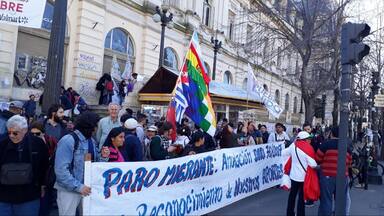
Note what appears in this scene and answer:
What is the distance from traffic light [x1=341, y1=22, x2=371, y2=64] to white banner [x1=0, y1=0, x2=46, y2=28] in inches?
186

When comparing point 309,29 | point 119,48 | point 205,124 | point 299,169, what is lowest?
point 299,169

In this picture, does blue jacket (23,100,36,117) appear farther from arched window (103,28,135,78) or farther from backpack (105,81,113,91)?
arched window (103,28,135,78)

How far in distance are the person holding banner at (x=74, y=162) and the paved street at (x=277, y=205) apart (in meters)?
3.95

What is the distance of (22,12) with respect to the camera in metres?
6.81

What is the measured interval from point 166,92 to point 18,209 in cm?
1358

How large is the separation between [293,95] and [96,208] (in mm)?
47938

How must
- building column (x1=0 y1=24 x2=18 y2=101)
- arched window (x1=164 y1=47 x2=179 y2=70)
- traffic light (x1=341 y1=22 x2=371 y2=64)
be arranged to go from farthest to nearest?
arched window (x1=164 y1=47 x2=179 y2=70) → building column (x1=0 y1=24 x2=18 y2=101) → traffic light (x1=341 y1=22 x2=371 y2=64)

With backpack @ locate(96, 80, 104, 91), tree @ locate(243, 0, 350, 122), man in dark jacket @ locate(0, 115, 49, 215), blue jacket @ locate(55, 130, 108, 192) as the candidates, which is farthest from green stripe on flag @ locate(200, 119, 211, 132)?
tree @ locate(243, 0, 350, 122)

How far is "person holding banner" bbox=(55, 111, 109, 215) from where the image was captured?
4488mm

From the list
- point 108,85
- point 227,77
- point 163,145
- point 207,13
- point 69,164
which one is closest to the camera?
point 69,164

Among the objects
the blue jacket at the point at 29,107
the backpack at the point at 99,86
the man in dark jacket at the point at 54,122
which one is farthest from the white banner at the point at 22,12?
the backpack at the point at 99,86

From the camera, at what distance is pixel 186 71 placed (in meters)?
8.06

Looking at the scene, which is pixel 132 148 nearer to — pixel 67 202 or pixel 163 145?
pixel 163 145

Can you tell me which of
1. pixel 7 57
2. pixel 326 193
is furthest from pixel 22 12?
pixel 7 57
